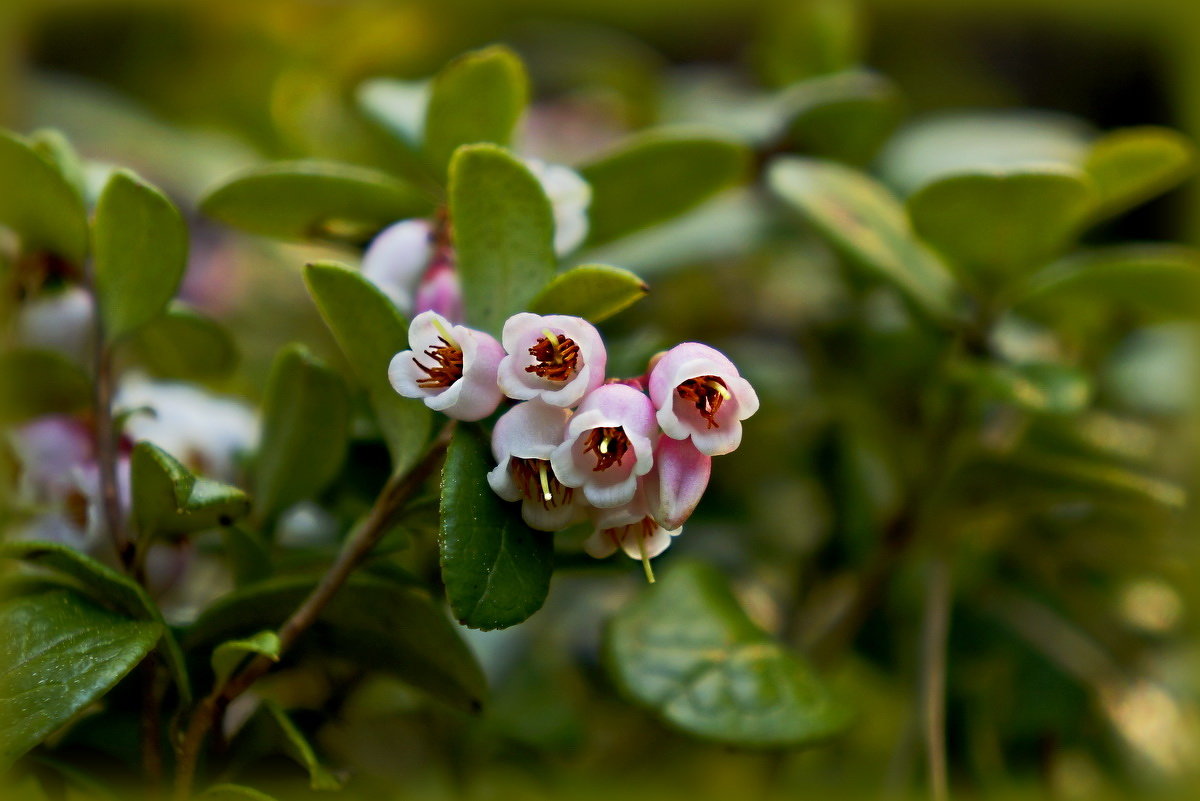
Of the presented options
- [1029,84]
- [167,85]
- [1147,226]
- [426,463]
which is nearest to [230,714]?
[426,463]

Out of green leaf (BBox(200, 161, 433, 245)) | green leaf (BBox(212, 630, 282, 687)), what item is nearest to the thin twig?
green leaf (BBox(212, 630, 282, 687))

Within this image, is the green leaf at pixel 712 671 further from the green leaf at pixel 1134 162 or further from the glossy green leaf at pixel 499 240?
the green leaf at pixel 1134 162

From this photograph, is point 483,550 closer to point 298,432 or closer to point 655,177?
point 298,432

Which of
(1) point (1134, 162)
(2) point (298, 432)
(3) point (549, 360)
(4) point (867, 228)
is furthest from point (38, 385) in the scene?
(1) point (1134, 162)

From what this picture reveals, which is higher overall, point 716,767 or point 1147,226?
point 1147,226

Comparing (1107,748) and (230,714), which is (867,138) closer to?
(1107,748)

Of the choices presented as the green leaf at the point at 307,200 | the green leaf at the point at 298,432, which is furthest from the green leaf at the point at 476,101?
the green leaf at the point at 298,432

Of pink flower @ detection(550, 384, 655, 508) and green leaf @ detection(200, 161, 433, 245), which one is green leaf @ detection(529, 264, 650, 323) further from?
green leaf @ detection(200, 161, 433, 245)

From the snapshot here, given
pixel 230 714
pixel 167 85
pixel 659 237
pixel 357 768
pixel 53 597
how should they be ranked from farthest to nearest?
pixel 167 85, pixel 659 237, pixel 230 714, pixel 357 768, pixel 53 597
